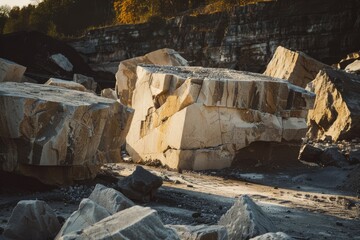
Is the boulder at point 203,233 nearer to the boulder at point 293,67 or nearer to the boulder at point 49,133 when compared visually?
the boulder at point 49,133

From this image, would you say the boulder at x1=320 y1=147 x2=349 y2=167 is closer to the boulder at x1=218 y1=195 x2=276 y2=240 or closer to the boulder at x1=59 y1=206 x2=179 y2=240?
the boulder at x1=218 y1=195 x2=276 y2=240

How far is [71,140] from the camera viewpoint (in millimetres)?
7262

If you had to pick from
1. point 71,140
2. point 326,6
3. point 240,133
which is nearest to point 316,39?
point 326,6

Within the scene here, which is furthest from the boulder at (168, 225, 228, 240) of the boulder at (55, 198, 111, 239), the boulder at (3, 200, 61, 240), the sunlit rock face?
the sunlit rock face

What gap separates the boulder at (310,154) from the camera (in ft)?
38.6

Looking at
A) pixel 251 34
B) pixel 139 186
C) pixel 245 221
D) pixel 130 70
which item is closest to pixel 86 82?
pixel 251 34

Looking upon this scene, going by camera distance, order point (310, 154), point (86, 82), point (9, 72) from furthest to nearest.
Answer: point (86, 82), point (310, 154), point (9, 72)

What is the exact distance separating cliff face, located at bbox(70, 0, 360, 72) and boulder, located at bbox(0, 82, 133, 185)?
1722cm

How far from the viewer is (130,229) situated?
3.37 metres

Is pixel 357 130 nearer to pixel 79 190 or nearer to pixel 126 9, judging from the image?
pixel 79 190

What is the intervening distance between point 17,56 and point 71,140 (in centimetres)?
2229

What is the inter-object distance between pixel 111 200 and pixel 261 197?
11.6ft

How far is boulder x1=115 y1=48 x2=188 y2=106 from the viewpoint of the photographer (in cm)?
1477

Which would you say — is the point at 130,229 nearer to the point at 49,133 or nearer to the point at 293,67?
the point at 49,133
